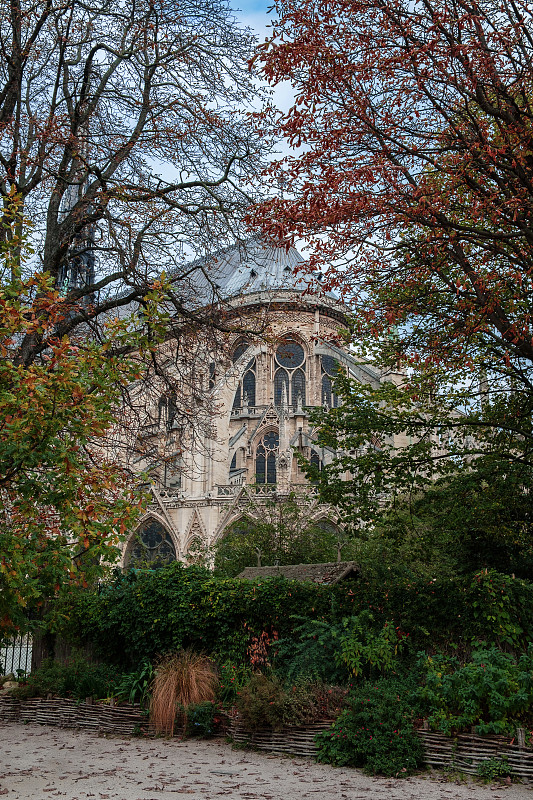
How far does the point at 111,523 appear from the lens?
602cm

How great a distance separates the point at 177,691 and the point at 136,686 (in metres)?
0.98

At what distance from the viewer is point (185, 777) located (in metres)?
7.20

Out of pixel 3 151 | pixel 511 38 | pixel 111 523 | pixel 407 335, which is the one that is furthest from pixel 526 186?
pixel 3 151

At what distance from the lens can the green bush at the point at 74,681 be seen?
35.8 ft

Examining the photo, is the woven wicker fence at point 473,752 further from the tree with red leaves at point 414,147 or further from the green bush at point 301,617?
the tree with red leaves at point 414,147

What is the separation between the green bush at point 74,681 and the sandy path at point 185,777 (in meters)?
1.61

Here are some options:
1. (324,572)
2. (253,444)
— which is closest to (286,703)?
(324,572)

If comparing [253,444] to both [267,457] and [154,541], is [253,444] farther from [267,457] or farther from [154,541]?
[154,541]

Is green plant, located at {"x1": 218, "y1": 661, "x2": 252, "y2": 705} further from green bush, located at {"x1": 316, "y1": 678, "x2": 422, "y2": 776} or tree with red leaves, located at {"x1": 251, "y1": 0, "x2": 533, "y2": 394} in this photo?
tree with red leaves, located at {"x1": 251, "y1": 0, "x2": 533, "y2": 394}

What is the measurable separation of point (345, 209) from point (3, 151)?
5.62 metres

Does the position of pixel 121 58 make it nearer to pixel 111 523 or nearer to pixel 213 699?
pixel 111 523

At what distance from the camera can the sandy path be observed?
6523mm

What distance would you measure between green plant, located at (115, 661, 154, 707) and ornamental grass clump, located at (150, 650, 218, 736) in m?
0.48

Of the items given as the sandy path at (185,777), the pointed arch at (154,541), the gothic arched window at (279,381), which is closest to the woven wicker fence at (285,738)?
the sandy path at (185,777)
